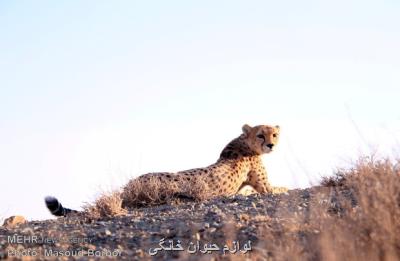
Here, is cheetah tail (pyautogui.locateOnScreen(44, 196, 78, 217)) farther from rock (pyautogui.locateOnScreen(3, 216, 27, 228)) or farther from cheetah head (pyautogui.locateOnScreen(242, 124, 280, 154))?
cheetah head (pyautogui.locateOnScreen(242, 124, 280, 154))

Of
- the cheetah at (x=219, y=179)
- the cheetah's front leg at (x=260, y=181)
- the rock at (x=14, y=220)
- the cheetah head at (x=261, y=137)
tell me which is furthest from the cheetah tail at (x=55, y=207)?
the cheetah head at (x=261, y=137)

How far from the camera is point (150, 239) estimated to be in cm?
434

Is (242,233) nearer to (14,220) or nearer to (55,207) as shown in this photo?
(55,207)

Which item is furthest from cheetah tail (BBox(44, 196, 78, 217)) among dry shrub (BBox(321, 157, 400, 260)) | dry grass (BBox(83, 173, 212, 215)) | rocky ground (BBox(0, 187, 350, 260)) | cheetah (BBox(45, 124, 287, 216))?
dry shrub (BBox(321, 157, 400, 260))

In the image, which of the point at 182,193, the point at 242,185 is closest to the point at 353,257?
the point at 182,193

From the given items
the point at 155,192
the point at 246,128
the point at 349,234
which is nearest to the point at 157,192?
the point at 155,192

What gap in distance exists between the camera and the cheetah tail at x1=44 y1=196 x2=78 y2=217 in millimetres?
6566

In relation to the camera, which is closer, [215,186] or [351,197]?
[351,197]

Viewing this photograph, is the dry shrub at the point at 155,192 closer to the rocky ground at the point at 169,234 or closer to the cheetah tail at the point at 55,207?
the cheetah tail at the point at 55,207

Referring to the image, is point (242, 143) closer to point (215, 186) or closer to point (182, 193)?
point (215, 186)

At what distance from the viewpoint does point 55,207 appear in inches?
260

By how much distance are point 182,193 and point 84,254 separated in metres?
3.16

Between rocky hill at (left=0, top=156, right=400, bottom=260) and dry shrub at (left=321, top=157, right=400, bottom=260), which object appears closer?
dry shrub at (left=321, top=157, right=400, bottom=260)

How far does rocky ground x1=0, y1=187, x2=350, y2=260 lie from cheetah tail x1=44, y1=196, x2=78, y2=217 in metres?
0.87
